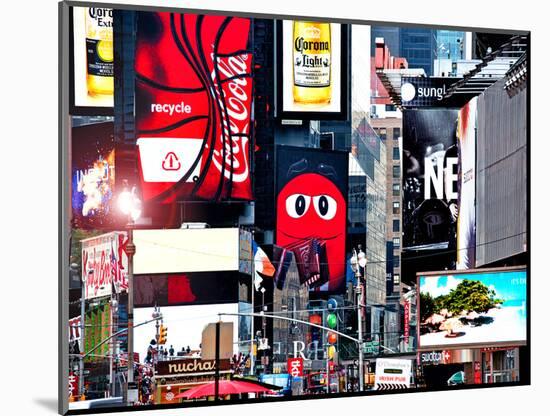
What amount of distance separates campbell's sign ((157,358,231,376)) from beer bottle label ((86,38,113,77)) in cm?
346

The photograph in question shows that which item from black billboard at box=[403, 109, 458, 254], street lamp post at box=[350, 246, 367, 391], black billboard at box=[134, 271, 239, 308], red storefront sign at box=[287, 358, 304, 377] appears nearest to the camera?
black billboard at box=[134, 271, 239, 308]

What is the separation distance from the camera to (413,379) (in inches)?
749

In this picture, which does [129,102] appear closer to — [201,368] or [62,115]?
[62,115]

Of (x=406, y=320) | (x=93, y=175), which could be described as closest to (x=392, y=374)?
(x=406, y=320)

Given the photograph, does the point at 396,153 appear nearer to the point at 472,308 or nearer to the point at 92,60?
the point at 472,308

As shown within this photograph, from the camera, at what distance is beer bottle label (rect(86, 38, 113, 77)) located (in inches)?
669

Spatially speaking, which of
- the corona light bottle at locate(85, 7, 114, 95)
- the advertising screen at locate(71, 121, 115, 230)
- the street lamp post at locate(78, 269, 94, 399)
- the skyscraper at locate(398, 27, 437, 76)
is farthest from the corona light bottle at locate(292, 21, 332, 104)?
the street lamp post at locate(78, 269, 94, 399)

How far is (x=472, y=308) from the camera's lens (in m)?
19.4

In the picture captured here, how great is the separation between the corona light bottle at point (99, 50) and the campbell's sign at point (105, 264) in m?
1.71

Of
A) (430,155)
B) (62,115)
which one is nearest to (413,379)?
(430,155)

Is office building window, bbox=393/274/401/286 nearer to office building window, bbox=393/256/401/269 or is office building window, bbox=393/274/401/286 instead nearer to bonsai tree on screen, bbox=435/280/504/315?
office building window, bbox=393/256/401/269

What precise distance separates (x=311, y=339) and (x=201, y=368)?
5.06ft

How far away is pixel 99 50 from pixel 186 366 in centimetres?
385

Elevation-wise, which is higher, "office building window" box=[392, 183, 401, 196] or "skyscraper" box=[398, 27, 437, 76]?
"skyscraper" box=[398, 27, 437, 76]
